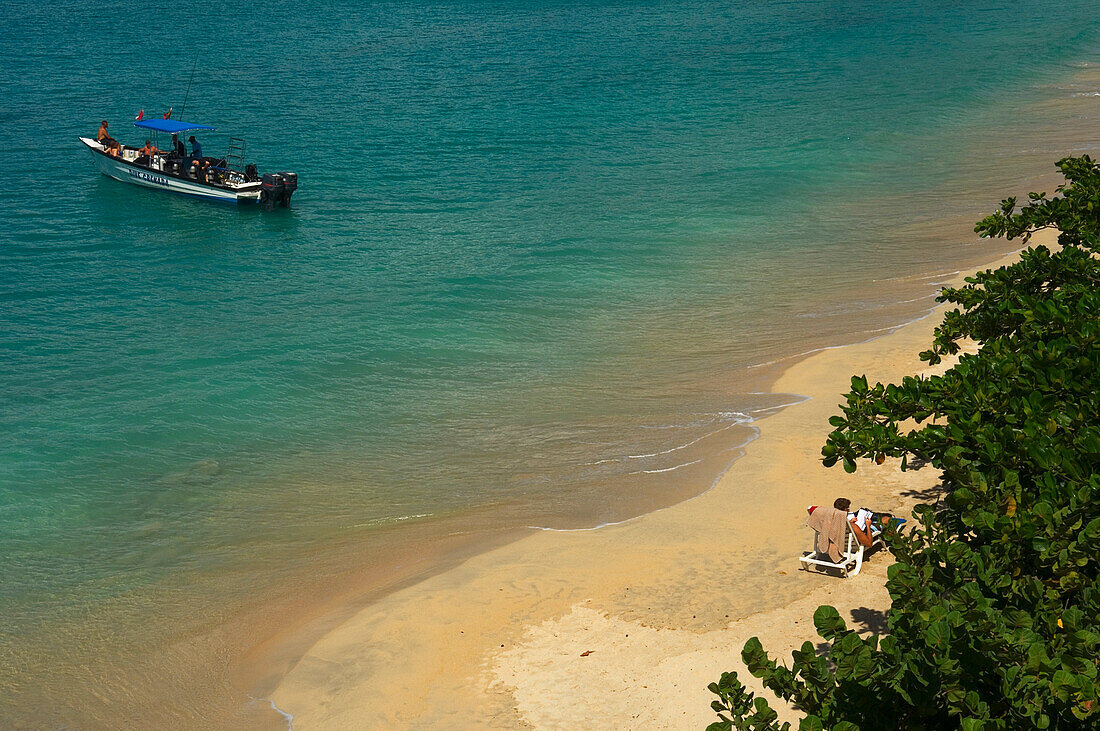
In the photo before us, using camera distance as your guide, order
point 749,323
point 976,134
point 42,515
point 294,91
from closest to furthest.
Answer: point 42,515 → point 749,323 → point 976,134 → point 294,91

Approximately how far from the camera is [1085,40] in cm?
6606

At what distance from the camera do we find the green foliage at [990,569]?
5.99 m

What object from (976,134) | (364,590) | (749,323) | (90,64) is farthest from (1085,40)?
(364,590)

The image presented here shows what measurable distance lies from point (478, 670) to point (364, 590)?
120 inches

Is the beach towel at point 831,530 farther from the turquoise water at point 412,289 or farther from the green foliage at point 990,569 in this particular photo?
the green foliage at point 990,569

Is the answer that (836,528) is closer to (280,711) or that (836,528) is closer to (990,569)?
(990,569)

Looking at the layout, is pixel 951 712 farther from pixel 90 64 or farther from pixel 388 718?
pixel 90 64

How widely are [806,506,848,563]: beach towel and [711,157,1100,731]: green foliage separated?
13.8ft

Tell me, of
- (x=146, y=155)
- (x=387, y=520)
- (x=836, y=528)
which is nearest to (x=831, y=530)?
(x=836, y=528)

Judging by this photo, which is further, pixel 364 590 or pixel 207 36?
pixel 207 36

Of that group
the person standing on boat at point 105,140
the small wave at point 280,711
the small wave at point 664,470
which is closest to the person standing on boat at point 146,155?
the person standing on boat at point 105,140

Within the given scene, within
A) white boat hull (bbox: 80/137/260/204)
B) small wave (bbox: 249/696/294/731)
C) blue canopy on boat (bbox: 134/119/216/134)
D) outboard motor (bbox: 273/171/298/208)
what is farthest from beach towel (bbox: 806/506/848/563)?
blue canopy on boat (bbox: 134/119/216/134)

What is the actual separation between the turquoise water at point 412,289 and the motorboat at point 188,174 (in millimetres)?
832

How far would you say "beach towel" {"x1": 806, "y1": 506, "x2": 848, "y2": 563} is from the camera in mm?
13016
